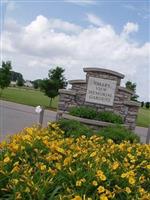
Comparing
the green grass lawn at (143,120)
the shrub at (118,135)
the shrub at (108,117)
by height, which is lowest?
the green grass lawn at (143,120)

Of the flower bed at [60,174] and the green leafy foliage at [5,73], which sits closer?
the flower bed at [60,174]

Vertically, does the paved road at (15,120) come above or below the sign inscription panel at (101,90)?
below

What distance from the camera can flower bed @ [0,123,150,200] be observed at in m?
3.84

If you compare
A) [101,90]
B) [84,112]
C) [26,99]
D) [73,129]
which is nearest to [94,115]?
[84,112]

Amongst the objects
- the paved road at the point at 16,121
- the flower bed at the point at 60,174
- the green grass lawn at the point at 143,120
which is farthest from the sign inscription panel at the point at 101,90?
the green grass lawn at the point at 143,120

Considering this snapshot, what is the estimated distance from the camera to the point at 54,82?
3653cm

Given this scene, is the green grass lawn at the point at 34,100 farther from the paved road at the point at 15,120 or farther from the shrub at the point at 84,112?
the shrub at the point at 84,112

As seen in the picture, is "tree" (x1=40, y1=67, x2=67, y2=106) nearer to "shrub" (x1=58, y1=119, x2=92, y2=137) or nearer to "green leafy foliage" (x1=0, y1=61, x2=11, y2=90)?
"green leafy foliage" (x1=0, y1=61, x2=11, y2=90)

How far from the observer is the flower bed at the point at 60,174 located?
3.84m

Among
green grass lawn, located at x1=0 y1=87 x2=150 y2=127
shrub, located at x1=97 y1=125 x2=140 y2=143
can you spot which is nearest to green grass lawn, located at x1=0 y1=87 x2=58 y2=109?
green grass lawn, located at x1=0 y1=87 x2=150 y2=127

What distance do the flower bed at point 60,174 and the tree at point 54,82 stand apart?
1236 inches

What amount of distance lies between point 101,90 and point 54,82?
21.6 meters

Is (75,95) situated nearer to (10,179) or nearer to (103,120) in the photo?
(103,120)

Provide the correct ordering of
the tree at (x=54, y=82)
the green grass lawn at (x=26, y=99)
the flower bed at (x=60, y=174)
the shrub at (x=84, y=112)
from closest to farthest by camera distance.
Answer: the flower bed at (x=60, y=174)
the shrub at (x=84, y=112)
the tree at (x=54, y=82)
the green grass lawn at (x=26, y=99)
